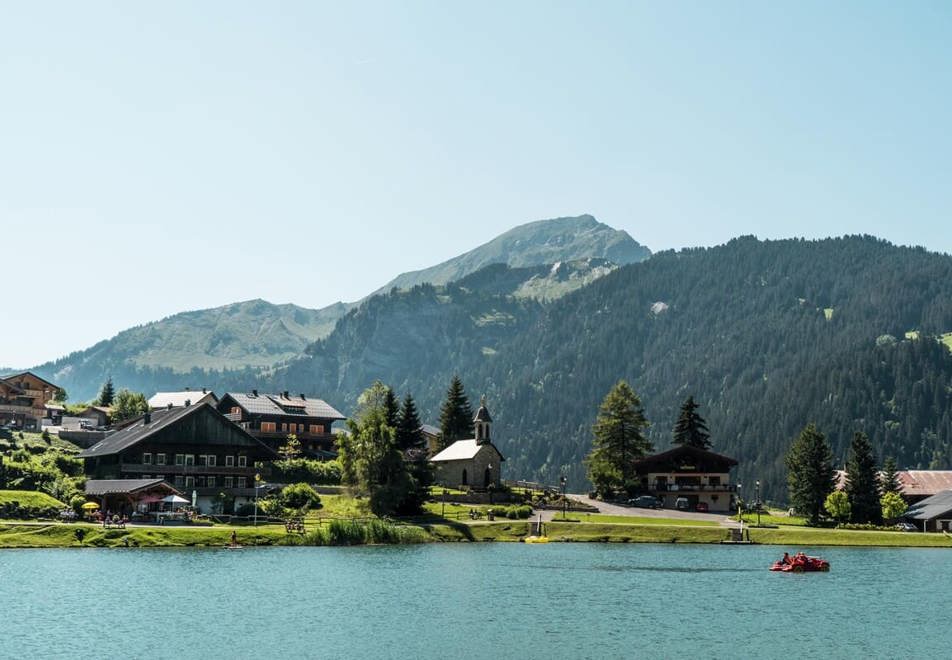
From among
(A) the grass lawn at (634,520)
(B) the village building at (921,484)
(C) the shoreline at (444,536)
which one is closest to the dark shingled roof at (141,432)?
(C) the shoreline at (444,536)

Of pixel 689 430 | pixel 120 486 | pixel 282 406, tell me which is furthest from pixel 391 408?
pixel 120 486

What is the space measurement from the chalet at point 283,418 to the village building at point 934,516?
83553 mm

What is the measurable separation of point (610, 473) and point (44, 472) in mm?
72136

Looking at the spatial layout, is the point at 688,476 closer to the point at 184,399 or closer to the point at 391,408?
the point at 391,408

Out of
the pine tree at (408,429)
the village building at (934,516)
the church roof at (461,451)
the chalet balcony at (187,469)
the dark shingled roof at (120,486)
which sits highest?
the pine tree at (408,429)

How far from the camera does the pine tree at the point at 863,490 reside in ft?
437

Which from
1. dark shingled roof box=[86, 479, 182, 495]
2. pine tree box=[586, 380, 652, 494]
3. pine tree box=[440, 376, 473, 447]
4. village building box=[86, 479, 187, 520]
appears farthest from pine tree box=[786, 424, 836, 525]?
dark shingled roof box=[86, 479, 182, 495]

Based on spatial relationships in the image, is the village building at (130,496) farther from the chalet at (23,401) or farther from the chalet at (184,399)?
the chalet at (184,399)

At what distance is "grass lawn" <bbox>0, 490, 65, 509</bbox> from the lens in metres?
98.9

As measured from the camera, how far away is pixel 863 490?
134 meters

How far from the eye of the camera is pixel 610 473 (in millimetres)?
142875

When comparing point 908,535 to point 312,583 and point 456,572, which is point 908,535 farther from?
point 312,583

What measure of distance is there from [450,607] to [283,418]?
10614 centimetres

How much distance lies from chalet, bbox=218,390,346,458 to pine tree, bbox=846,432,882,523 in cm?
7455
